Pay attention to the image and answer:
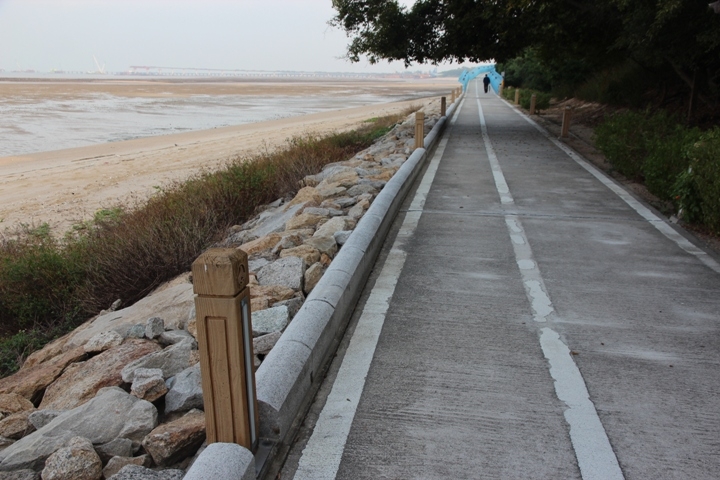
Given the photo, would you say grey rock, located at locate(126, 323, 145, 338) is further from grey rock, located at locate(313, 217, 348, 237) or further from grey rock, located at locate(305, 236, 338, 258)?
grey rock, located at locate(313, 217, 348, 237)

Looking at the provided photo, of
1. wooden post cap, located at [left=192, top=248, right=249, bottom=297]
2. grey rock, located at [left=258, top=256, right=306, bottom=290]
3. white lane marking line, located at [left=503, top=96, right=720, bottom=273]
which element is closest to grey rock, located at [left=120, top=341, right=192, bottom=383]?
grey rock, located at [left=258, top=256, right=306, bottom=290]

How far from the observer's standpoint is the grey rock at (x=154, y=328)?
517 cm

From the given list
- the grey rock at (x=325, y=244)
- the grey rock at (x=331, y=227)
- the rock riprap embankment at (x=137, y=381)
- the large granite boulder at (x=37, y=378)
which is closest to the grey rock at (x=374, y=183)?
the rock riprap embankment at (x=137, y=381)

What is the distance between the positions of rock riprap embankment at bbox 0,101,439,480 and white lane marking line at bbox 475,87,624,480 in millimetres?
1995

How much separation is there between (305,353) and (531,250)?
3.91 metres

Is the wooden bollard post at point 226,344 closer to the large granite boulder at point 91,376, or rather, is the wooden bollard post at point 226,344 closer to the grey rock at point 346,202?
the large granite boulder at point 91,376

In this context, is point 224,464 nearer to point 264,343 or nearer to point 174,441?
point 174,441

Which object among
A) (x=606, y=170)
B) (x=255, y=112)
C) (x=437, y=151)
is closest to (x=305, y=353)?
(x=606, y=170)

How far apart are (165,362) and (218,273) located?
210 cm

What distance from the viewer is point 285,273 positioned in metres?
5.76

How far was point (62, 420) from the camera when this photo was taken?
3.68 metres

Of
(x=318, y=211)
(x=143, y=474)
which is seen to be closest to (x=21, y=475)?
(x=143, y=474)

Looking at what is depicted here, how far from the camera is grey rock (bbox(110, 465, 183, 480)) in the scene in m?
2.87

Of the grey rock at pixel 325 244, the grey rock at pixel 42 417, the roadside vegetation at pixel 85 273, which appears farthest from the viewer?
the roadside vegetation at pixel 85 273
